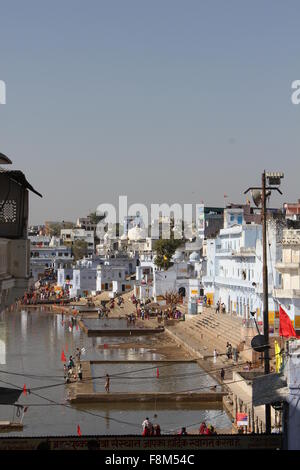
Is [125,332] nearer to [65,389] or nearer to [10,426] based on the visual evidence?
[65,389]

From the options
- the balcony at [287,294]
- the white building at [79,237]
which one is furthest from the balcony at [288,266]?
the white building at [79,237]

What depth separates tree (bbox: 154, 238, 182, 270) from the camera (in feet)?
283

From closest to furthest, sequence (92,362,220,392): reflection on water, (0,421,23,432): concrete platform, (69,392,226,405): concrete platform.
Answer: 1. (0,421,23,432): concrete platform
2. (69,392,226,405): concrete platform
3. (92,362,220,392): reflection on water

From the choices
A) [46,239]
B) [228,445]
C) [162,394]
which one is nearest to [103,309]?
[162,394]

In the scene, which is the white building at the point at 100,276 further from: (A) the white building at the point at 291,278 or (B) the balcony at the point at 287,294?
(B) the balcony at the point at 287,294

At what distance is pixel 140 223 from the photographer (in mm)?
163875

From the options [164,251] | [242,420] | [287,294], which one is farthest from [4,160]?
[164,251]

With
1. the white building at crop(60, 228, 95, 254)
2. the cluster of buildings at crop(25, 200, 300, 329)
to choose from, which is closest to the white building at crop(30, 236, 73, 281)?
the cluster of buildings at crop(25, 200, 300, 329)

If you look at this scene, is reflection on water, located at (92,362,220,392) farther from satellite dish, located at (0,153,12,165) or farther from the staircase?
satellite dish, located at (0,153,12,165)

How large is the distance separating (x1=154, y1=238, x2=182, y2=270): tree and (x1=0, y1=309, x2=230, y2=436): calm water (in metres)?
29.3

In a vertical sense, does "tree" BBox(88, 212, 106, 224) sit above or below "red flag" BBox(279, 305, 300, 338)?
above

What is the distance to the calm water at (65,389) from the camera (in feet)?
86.2

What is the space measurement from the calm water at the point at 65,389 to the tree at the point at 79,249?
7622 cm
